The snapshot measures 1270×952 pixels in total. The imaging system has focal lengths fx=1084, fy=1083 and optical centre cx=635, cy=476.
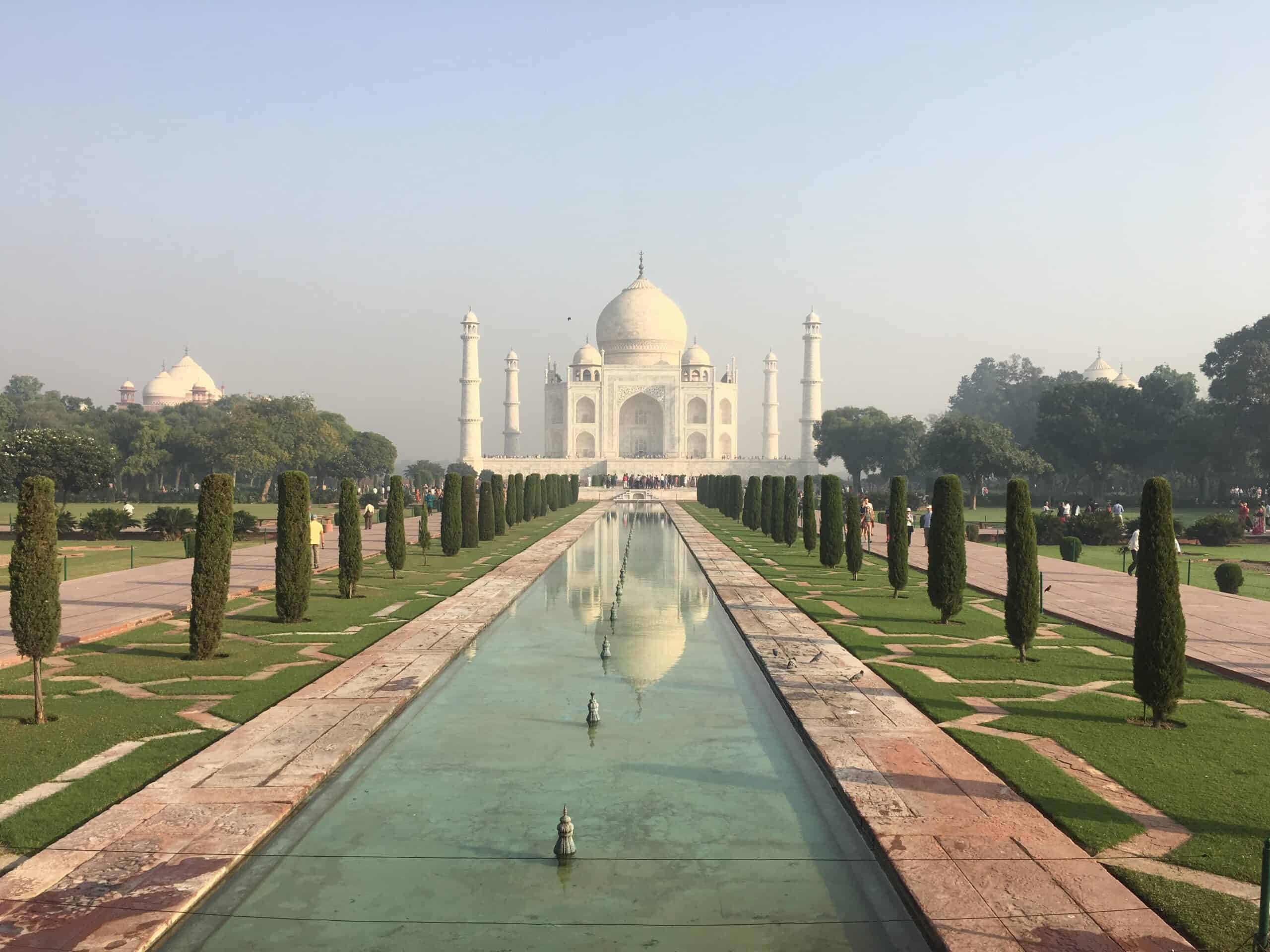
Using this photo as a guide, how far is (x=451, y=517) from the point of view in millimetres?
18891

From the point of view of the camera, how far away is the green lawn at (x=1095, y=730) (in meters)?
4.87

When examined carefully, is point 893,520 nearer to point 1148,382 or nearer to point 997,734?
point 997,734

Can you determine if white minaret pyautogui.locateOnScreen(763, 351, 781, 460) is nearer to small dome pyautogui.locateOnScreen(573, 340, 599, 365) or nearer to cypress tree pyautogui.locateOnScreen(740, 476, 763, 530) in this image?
small dome pyautogui.locateOnScreen(573, 340, 599, 365)

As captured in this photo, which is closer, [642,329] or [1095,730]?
[1095,730]

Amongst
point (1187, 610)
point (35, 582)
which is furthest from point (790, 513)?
point (35, 582)

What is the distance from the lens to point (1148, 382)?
44250 millimetres

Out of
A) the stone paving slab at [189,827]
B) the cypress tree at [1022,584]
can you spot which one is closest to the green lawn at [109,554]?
the stone paving slab at [189,827]

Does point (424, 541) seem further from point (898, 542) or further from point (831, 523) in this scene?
point (898, 542)

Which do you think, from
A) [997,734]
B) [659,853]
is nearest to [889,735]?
[997,734]

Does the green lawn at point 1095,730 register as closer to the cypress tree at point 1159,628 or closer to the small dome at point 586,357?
the cypress tree at point 1159,628

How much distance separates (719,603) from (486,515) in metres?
10.6

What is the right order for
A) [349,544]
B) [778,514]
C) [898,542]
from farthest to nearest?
[778,514] → [898,542] → [349,544]

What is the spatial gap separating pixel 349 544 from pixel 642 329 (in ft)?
201

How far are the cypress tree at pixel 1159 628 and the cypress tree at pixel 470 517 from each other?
14962mm
